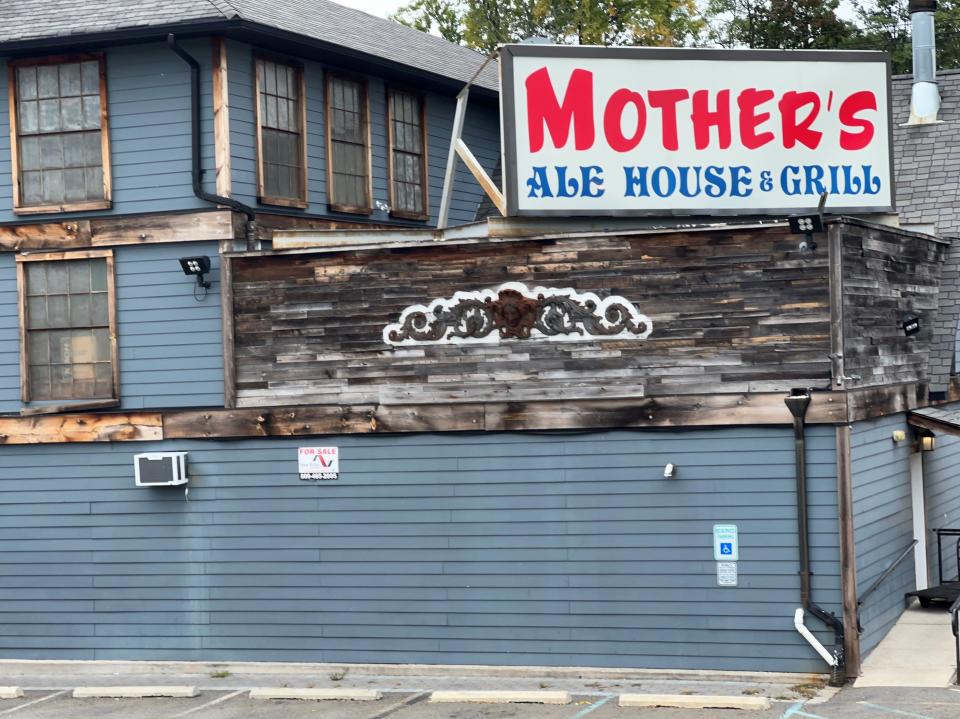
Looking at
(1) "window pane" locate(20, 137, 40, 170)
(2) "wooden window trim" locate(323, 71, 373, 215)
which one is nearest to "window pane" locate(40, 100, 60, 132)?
(1) "window pane" locate(20, 137, 40, 170)

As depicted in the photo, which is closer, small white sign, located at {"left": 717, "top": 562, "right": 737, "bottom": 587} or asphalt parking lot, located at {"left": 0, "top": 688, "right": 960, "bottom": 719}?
asphalt parking lot, located at {"left": 0, "top": 688, "right": 960, "bottom": 719}

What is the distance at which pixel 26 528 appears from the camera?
18.6 m

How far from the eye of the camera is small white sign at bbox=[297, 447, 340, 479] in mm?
17516

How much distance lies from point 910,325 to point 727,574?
4.39 meters

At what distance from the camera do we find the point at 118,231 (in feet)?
59.9

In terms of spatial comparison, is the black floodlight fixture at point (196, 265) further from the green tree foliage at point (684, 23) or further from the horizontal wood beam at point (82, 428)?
the green tree foliage at point (684, 23)

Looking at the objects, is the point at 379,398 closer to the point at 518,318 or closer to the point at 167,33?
the point at 518,318

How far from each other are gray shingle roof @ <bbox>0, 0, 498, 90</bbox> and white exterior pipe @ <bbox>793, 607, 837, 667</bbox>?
9.57 meters

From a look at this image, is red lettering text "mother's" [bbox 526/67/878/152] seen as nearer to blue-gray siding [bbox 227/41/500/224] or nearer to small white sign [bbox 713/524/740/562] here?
blue-gray siding [bbox 227/41/500/224]

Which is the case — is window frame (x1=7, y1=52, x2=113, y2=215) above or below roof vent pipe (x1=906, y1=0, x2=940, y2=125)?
below

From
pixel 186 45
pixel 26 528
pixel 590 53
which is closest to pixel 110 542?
pixel 26 528

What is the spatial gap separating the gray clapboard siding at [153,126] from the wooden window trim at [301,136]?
0.67m

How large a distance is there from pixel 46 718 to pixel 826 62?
468 inches

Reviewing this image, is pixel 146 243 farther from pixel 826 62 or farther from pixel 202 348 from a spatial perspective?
pixel 826 62
